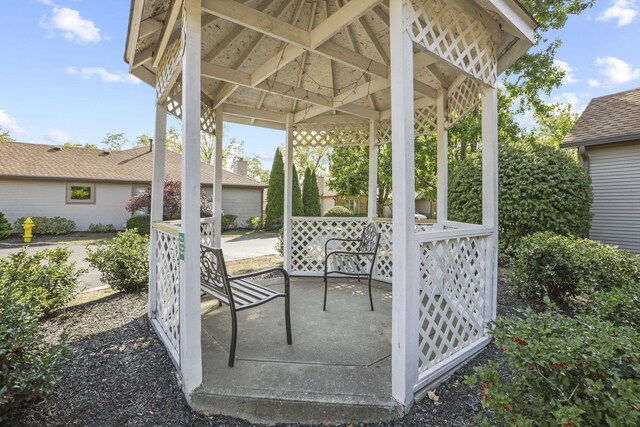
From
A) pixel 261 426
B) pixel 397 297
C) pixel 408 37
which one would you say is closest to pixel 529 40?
pixel 408 37

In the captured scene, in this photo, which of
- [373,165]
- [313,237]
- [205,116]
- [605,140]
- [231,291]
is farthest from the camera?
[605,140]

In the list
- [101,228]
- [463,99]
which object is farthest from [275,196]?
[463,99]

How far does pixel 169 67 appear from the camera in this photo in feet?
9.39

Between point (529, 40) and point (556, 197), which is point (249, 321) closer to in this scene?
point (529, 40)

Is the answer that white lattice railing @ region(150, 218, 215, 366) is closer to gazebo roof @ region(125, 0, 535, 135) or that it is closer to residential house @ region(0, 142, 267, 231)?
gazebo roof @ region(125, 0, 535, 135)

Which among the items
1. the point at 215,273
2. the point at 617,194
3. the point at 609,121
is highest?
the point at 609,121

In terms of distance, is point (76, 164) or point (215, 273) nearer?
point (215, 273)

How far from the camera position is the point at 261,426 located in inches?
73.0

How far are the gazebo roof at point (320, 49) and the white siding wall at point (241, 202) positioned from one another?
39.3 feet

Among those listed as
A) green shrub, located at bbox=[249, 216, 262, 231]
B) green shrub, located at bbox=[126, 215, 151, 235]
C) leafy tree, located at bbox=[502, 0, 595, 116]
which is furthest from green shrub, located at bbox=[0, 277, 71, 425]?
green shrub, located at bbox=[249, 216, 262, 231]

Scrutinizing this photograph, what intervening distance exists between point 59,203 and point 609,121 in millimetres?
19453

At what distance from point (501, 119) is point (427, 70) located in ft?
26.3

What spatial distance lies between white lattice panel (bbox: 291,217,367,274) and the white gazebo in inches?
25.1

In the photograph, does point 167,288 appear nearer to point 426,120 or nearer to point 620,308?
point 620,308
